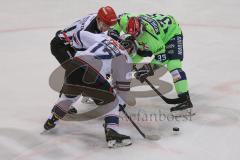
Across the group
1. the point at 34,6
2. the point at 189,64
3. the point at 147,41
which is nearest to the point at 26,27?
the point at 34,6

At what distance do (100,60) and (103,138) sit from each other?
2.21 ft

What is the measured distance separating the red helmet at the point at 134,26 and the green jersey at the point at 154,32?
0.12 m

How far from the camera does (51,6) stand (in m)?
8.20

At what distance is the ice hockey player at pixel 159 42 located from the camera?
14.7 feet

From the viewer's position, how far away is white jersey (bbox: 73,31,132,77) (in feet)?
12.6

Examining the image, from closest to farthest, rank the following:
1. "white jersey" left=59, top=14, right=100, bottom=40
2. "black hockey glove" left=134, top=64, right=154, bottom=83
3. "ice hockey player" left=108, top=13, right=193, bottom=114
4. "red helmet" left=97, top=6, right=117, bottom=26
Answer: "red helmet" left=97, top=6, right=117, bottom=26, "white jersey" left=59, top=14, right=100, bottom=40, "ice hockey player" left=108, top=13, right=193, bottom=114, "black hockey glove" left=134, top=64, right=154, bottom=83

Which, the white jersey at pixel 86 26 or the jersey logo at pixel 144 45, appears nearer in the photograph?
the white jersey at pixel 86 26

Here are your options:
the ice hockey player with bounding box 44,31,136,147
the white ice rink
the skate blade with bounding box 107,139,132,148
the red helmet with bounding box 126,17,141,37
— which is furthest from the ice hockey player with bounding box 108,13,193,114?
the skate blade with bounding box 107,139,132,148

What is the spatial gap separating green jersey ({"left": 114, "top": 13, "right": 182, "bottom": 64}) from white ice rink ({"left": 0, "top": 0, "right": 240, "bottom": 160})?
0.61m

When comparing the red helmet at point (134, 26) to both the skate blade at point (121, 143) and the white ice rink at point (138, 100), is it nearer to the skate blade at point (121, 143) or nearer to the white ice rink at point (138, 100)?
the white ice rink at point (138, 100)

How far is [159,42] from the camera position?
449cm

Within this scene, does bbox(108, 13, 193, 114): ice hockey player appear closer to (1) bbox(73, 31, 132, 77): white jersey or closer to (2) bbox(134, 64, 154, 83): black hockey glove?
(2) bbox(134, 64, 154, 83): black hockey glove

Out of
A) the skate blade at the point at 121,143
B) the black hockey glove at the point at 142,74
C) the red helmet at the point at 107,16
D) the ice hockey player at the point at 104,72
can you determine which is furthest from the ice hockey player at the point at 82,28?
the skate blade at the point at 121,143

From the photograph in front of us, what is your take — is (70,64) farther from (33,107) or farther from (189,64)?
(189,64)
